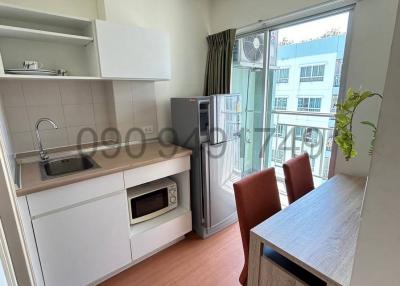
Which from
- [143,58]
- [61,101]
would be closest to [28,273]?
[61,101]

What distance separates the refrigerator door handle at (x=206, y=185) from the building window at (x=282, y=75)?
1148 millimetres

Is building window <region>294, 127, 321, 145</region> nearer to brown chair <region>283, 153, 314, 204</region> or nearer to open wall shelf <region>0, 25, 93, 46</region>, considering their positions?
brown chair <region>283, 153, 314, 204</region>

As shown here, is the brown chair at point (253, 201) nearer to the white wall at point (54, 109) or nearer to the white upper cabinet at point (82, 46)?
the white upper cabinet at point (82, 46)

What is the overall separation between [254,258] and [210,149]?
1.07 meters

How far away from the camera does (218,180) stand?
2102 mm

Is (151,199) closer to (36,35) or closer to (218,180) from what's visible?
(218,180)

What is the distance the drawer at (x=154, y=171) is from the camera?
1646 mm

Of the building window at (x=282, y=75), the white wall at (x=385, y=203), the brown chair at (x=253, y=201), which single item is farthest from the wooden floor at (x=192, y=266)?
the building window at (x=282, y=75)

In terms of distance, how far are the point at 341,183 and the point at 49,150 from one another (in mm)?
2383

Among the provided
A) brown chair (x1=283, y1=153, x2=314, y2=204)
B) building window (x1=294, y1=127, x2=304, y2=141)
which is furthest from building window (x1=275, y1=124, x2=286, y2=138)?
brown chair (x1=283, y1=153, x2=314, y2=204)

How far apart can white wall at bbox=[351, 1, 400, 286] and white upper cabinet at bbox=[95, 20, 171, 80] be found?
5.58 feet

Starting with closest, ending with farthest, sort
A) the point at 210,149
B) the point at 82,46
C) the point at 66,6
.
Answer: the point at 66,6, the point at 82,46, the point at 210,149

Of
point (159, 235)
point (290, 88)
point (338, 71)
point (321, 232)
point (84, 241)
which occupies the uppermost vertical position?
point (338, 71)

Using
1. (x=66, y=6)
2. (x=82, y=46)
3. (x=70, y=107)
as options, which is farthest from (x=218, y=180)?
(x=66, y=6)
